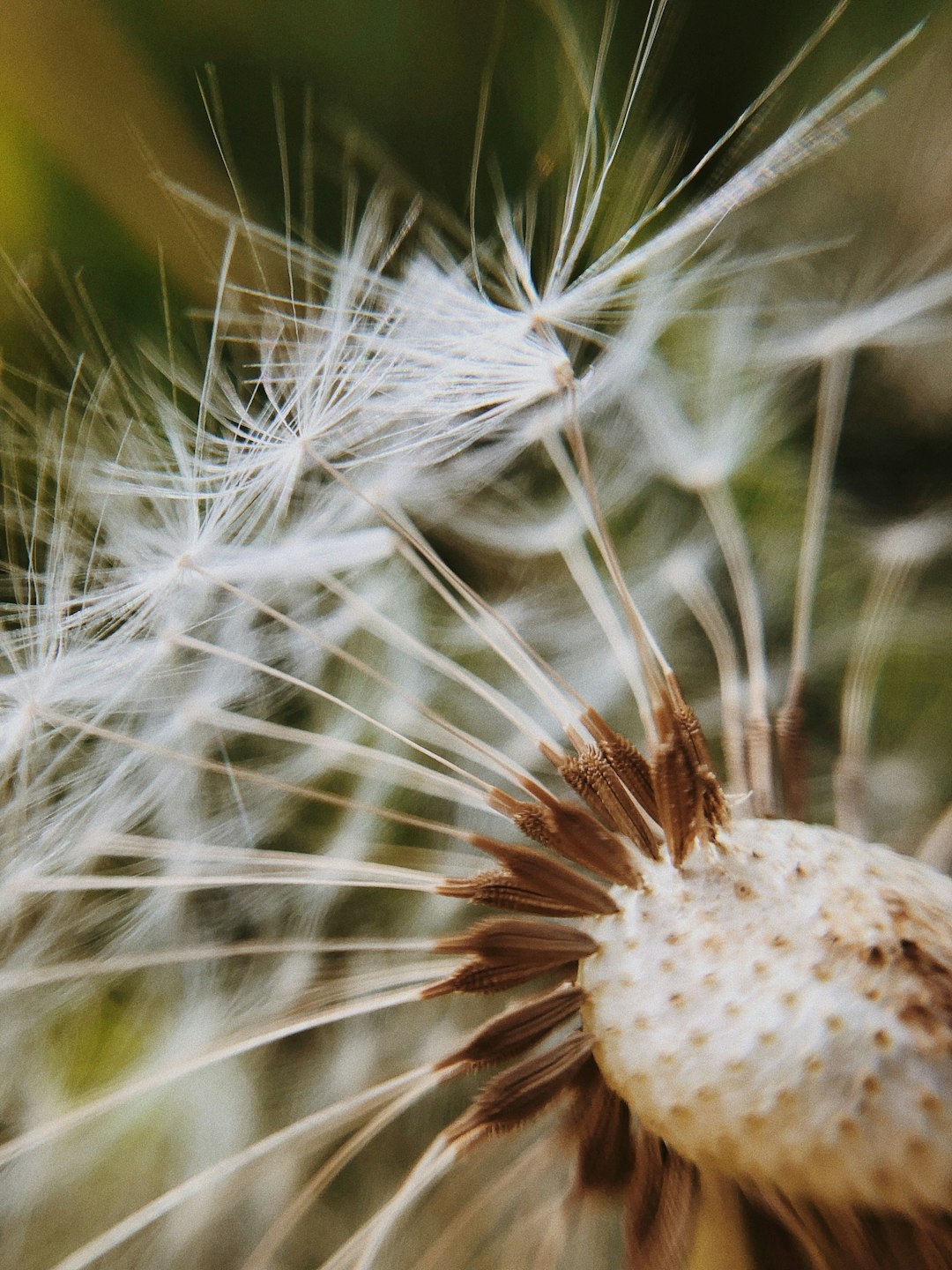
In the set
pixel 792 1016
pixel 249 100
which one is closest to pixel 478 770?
pixel 792 1016

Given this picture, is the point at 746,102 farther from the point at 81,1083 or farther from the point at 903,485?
the point at 81,1083

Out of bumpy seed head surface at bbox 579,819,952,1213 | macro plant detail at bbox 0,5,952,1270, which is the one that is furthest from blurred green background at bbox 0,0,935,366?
bumpy seed head surface at bbox 579,819,952,1213

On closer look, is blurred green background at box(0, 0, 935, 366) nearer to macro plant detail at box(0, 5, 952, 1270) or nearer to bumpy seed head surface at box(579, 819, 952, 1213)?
macro plant detail at box(0, 5, 952, 1270)

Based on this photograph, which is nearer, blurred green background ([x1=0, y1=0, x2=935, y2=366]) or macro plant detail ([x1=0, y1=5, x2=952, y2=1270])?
macro plant detail ([x1=0, y1=5, x2=952, y2=1270])

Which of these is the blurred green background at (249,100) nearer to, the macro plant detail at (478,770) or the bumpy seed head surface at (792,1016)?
the macro plant detail at (478,770)

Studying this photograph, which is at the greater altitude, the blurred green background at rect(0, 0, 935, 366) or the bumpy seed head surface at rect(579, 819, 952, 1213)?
the blurred green background at rect(0, 0, 935, 366)

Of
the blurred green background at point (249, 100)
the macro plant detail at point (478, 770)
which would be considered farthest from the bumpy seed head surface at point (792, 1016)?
the blurred green background at point (249, 100)
